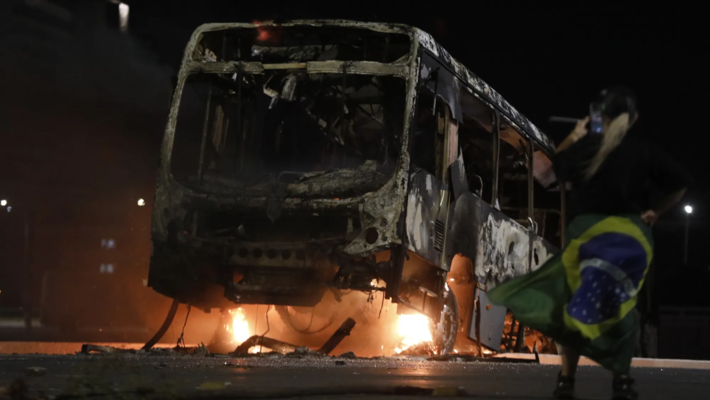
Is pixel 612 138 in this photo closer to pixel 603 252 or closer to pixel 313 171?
pixel 603 252

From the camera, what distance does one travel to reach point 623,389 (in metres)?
4.32

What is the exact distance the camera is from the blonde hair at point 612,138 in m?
4.44

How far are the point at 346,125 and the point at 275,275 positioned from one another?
1.69 m

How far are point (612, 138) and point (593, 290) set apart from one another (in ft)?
2.23

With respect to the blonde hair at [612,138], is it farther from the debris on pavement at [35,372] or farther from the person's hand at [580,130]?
the debris on pavement at [35,372]

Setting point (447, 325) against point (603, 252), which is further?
point (447, 325)

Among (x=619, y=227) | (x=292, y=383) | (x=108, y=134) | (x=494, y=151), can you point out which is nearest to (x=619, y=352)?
(x=619, y=227)

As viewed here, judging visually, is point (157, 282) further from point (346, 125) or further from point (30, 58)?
point (30, 58)

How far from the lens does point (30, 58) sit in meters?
20.8

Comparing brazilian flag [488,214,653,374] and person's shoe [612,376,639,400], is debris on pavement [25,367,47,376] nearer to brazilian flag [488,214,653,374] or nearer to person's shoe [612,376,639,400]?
brazilian flag [488,214,653,374]

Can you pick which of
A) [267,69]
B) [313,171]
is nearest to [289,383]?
[313,171]

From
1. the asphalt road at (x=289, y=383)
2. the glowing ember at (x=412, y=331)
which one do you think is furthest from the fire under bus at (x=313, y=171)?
the asphalt road at (x=289, y=383)

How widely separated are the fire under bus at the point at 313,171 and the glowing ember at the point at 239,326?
43.2 inches

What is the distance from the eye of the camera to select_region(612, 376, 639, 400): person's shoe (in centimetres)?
432
